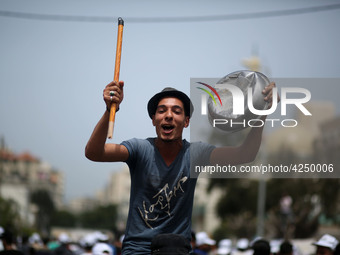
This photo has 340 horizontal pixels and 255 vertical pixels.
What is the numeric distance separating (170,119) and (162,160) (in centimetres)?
32

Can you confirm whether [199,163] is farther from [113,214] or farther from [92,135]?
[113,214]

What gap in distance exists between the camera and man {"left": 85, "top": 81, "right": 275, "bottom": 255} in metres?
4.51

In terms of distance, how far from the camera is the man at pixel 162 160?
451cm

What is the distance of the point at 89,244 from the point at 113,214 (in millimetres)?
144051

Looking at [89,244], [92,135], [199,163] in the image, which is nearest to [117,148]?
[92,135]

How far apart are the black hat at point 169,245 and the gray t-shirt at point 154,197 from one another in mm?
487

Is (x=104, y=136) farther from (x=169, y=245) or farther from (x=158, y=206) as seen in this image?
(x=169, y=245)

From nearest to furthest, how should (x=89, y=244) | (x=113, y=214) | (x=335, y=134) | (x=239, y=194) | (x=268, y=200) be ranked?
(x=89, y=244) → (x=335, y=134) → (x=268, y=200) → (x=239, y=194) → (x=113, y=214)

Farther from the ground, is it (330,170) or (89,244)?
(330,170)

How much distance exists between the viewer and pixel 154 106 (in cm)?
488

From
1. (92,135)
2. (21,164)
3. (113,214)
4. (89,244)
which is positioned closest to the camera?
(92,135)

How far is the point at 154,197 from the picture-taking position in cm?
459

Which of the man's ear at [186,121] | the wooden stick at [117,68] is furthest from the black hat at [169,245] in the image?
the man's ear at [186,121]

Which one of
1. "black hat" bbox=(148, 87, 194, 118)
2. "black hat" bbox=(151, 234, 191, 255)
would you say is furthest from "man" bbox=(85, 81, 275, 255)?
"black hat" bbox=(151, 234, 191, 255)
